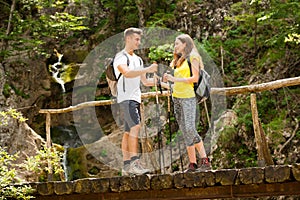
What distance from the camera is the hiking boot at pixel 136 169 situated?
4338 millimetres

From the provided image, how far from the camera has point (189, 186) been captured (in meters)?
4.13

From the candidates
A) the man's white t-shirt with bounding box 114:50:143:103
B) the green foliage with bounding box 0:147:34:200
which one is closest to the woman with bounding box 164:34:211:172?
the man's white t-shirt with bounding box 114:50:143:103

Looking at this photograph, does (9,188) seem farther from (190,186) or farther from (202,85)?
(202,85)

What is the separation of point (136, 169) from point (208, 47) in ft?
23.1

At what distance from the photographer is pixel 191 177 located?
13.5 feet

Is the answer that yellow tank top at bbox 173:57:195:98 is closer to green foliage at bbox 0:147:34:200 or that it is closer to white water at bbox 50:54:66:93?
green foliage at bbox 0:147:34:200

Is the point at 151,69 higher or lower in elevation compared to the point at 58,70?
lower

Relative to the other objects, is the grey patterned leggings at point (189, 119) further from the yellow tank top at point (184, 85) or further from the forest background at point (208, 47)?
the forest background at point (208, 47)

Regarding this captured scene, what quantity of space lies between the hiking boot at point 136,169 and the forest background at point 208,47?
4240 millimetres

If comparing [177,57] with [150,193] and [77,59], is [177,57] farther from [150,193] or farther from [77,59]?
[77,59]

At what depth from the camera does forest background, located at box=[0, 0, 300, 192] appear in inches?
341

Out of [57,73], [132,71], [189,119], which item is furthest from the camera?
[57,73]

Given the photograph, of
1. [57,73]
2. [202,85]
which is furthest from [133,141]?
[57,73]

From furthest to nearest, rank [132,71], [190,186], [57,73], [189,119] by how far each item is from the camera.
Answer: [57,73] < [189,119] < [132,71] < [190,186]
